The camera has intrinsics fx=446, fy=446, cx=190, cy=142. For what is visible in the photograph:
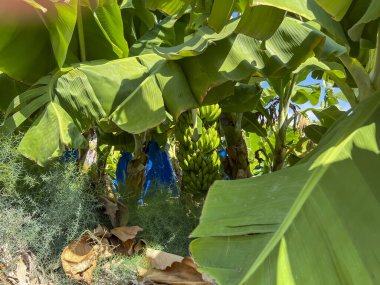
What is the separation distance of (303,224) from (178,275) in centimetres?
89

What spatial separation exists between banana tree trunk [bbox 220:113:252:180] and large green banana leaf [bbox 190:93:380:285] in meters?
1.45

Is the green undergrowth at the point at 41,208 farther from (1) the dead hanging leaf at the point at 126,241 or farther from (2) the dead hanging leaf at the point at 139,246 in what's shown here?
(2) the dead hanging leaf at the point at 139,246

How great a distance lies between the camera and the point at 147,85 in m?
2.26

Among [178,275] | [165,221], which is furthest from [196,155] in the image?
[178,275]

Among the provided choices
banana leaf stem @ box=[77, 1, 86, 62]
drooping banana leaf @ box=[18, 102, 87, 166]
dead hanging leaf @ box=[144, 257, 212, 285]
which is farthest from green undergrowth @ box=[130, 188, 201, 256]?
banana leaf stem @ box=[77, 1, 86, 62]

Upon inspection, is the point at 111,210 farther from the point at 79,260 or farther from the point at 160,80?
the point at 160,80

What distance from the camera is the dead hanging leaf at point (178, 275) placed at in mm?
1992

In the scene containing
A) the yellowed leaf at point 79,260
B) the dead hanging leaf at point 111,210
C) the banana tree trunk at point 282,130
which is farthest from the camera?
the banana tree trunk at point 282,130

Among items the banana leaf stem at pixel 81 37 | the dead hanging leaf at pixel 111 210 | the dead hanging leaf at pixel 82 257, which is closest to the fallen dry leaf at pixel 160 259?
the dead hanging leaf at pixel 82 257

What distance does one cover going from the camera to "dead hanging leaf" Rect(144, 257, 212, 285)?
199 cm

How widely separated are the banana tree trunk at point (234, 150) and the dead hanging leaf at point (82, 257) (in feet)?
4.09

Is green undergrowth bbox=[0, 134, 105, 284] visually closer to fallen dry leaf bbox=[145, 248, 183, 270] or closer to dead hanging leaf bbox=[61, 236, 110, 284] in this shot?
dead hanging leaf bbox=[61, 236, 110, 284]

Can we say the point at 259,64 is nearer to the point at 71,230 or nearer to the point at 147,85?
the point at 147,85

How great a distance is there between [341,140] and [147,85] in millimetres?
1048
